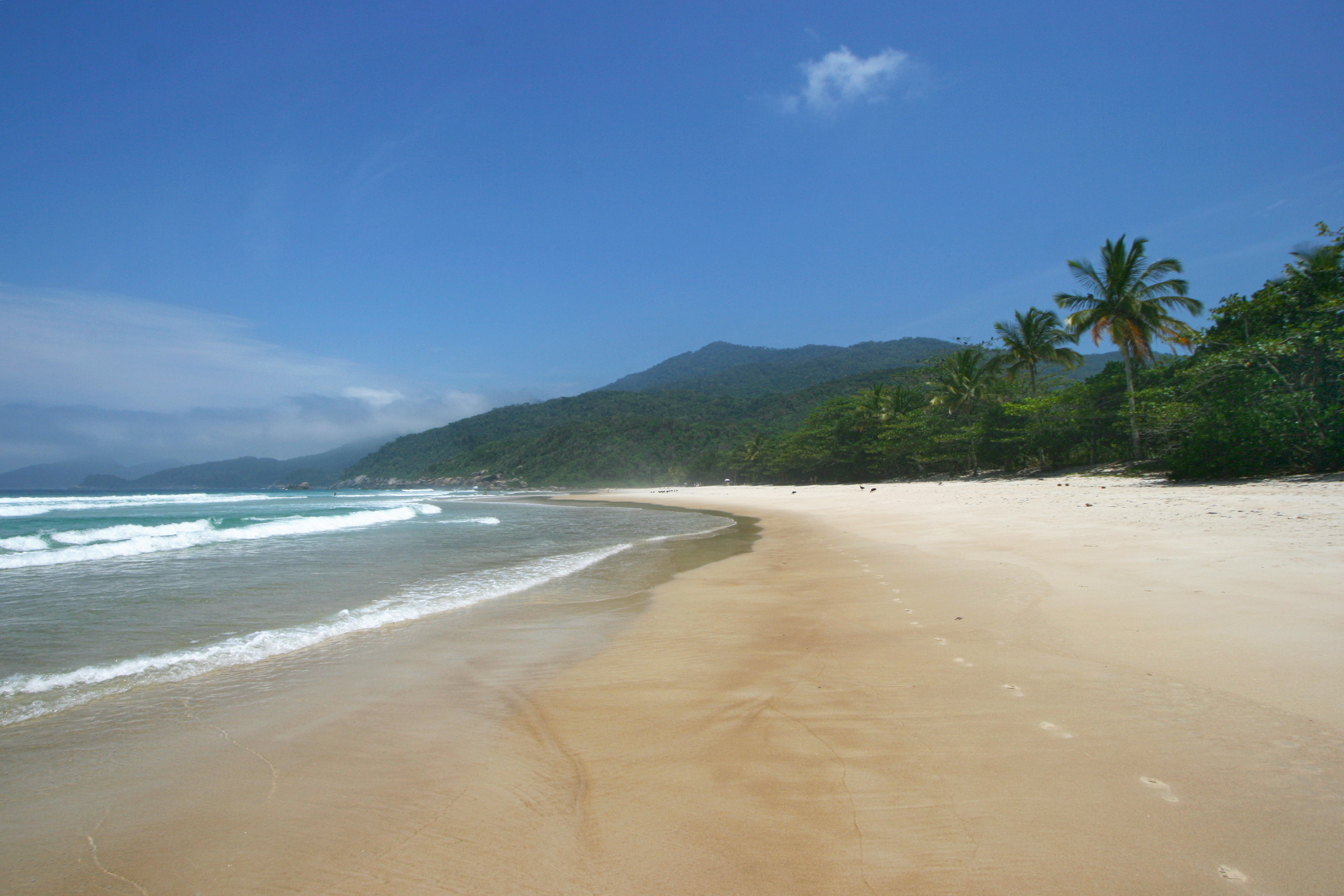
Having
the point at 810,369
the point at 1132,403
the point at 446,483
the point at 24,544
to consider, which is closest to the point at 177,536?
the point at 24,544

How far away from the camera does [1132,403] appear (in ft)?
67.3

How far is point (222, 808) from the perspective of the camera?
2633 mm

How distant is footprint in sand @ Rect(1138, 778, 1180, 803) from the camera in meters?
2.30

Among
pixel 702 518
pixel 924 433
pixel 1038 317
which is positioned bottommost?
pixel 702 518

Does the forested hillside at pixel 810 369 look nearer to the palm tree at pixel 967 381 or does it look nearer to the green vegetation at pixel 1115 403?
the green vegetation at pixel 1115 403

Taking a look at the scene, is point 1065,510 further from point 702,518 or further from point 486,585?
point 702,518

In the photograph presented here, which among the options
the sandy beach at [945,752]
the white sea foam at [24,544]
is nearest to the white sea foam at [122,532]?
the white sea foam at [24,544]

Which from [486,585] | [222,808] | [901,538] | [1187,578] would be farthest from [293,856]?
[901,538]

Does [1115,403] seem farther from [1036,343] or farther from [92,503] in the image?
[92,503]

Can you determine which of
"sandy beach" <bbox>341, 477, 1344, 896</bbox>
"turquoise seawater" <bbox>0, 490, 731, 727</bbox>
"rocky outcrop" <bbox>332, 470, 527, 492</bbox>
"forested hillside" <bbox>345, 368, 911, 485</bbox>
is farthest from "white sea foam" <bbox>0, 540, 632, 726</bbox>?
"rocky outcrop" <bbox>332, 470, 527, 492</bbox>

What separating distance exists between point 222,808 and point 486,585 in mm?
5975

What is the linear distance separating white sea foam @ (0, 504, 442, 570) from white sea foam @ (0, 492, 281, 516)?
1951cm

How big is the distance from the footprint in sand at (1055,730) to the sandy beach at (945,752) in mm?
13

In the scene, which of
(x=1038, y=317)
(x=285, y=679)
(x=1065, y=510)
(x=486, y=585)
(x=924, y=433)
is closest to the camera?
(x=285, y=679)
